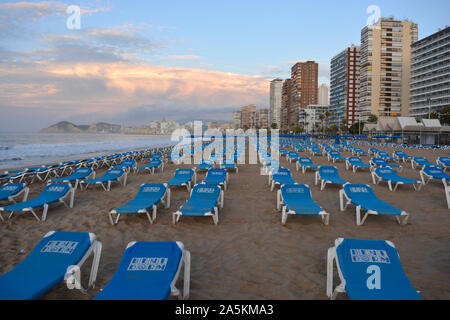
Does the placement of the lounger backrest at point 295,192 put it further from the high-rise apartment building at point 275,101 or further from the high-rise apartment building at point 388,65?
the high-rise apartment building at point 275,101

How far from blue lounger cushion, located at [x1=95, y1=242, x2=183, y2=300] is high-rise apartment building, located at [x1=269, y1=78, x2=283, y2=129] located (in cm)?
14835

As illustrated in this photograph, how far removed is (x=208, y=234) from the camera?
454cm

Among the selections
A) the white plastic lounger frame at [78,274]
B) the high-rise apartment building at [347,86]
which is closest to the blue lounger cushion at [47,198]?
the white plastic lounger frame at [78,274]

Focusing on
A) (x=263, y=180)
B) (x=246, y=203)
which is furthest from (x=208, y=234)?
(x=263, y=180)

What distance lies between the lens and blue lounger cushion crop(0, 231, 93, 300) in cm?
242

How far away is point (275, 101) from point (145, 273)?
158 metres

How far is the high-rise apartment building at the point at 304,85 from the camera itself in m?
120

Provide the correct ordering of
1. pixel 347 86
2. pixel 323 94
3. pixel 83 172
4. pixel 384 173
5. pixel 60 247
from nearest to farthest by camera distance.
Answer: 1. pixel 60 247
2. pixel 384 173
3. pixel 83 172
4. pixel 347 86
5. pixel 323 94

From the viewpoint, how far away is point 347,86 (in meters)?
92.4

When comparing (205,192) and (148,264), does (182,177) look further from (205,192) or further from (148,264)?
(148,264)

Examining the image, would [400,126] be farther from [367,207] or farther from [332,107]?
[332,107]

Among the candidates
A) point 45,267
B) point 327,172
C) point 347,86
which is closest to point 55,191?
point 45,267

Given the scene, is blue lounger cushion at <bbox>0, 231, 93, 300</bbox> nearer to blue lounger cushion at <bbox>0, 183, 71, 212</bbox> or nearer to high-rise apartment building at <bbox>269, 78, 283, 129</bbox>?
blue lounger cushion at <bbox>0, 183, 71, 212</bbox>
